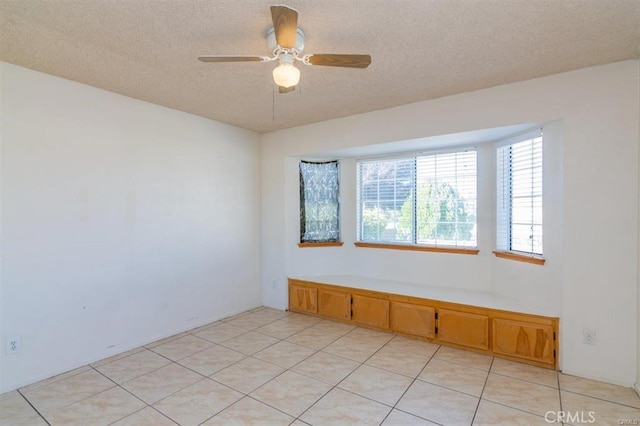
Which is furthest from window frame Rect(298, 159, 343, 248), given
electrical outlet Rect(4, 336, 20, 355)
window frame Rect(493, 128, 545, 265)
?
electrical outlet Rect(4, 336, 20, 355)

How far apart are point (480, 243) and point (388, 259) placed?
1185mm

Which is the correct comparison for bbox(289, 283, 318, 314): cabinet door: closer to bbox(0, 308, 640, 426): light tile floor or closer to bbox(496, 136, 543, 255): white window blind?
bbox(0, 308, 640, 426): light tile floor

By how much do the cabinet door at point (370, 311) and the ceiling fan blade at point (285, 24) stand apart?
2897mm

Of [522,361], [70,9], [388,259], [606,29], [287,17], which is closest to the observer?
[287,17]

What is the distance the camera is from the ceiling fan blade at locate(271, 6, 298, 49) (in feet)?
5.06

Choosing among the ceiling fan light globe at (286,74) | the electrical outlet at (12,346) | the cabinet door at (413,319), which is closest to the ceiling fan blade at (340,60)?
the ceiling fan light globe at (286,74)

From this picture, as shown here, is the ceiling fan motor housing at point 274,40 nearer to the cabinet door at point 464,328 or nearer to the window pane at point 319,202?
the window pane at point 319,202

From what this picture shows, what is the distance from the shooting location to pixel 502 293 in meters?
3.46

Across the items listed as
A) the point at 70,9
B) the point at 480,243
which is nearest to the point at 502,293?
the point at 480,243

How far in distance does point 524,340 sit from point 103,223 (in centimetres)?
409

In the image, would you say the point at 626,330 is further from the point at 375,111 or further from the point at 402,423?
the point at 375,111

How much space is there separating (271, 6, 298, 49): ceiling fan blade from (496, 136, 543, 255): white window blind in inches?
103

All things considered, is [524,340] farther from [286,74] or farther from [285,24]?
[285,24]

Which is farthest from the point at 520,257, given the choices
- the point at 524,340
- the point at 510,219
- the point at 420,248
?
the point at 420,248
